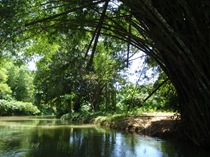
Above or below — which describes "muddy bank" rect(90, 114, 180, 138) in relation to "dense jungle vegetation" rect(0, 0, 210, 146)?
below

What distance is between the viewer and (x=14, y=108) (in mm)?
30422

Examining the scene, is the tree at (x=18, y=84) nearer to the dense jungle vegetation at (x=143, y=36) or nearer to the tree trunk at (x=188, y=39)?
the dense jungle vegetation at (x=143, y=36)

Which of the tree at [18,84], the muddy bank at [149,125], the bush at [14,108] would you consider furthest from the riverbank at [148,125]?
the tree at [18,84]

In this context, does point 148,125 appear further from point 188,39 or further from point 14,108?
point 14,108

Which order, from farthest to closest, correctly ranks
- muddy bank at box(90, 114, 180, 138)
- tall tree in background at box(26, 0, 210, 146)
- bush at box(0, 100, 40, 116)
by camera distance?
bush at box(0, 100, 40, 116) → muddy bank at box(90, 114, 180, 138) → tall tree in background at box(26, 0, 210, 146)

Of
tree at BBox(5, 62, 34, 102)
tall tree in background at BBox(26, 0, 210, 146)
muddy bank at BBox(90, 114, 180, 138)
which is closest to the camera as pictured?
tall tree in background at BBox(26, 0, 210, 146)

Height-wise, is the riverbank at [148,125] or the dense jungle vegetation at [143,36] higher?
the dense jungle vegetation at [143,36]

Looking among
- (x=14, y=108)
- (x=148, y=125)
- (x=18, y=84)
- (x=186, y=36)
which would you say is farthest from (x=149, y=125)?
(x=18, y=84)

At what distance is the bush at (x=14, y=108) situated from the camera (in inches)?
1117

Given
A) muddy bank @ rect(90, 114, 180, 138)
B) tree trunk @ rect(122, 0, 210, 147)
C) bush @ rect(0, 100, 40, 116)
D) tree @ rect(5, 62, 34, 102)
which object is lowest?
muddy bank @ rect(90, 114, 180, 138)

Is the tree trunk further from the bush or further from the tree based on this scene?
the tree

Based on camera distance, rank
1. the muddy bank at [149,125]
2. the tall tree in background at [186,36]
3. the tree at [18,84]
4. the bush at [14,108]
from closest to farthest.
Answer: the tall tree in background at [186,36]
the muddy bank at [149,125]
the bush at [14,108]
the tree at [18,84]

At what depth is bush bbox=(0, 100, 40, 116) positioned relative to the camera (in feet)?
93.1

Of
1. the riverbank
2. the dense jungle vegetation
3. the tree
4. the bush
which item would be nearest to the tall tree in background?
the dense jungle vegetation
